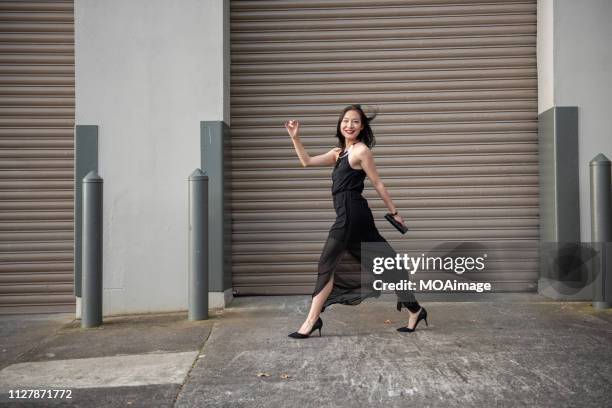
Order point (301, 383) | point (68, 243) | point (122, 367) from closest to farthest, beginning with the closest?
1. point (301, 383)
2. point (122, 367)
3. point (68, 243)

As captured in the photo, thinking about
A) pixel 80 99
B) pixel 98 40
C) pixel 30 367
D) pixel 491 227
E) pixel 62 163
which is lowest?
pixel 30 367

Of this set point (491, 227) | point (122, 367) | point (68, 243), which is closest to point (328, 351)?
point (122, 367)

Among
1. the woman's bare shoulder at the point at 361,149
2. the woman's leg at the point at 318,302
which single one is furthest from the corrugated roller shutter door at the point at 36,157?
the woman's bare shoulder at the point at 361,149

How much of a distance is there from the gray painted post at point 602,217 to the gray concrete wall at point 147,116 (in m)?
4.00

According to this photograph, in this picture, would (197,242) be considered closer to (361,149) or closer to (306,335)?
(306,335)

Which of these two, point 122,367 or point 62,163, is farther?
point 62,163

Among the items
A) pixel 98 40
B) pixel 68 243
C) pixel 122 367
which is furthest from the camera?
pixel 68 243

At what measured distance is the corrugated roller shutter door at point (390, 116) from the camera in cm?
659

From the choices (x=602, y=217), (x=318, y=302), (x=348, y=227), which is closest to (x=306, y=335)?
(x=318, y=302)

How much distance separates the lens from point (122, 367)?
12.8 feet

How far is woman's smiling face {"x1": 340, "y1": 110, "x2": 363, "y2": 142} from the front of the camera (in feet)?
14.6

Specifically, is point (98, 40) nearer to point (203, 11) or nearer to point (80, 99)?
point (80, 99)

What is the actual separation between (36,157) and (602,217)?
633cm

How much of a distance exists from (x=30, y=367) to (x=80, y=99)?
310cm
